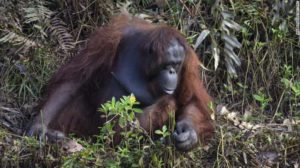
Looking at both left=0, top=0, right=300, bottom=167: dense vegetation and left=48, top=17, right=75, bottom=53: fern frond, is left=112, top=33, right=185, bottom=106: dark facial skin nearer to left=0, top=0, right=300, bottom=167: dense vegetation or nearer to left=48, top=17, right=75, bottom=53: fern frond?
left=0, top=0, right=300, bottom=167: dense vegetation

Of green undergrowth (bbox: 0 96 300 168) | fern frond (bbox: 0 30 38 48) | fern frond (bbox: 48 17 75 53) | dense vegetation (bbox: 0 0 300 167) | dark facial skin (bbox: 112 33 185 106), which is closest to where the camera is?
green undergrowth (bbox: 0 96 300 168)

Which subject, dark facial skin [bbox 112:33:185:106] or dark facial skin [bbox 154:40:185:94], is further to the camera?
dark facial skin [bbox 112:33:185:106]

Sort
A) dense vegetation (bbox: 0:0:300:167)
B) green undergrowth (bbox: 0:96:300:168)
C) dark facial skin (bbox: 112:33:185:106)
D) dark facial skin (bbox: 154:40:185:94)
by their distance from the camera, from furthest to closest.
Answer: dense vegetation (bbox: 0:0:300:167), dark facial skin (bbox: 112:33:185:106), dark facial skin (bbox: 154:40:185:94), green undergrowth (bbox: 0:96:300:168)

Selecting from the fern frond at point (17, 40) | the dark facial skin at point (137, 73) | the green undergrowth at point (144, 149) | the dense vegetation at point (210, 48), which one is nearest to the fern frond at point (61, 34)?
the dense vegetation at point (210, 48)

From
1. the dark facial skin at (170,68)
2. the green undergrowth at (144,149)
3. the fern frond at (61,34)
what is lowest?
the green undergrowth at (144,149)

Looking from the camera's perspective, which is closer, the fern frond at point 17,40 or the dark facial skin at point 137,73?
the dark facial skin at point 137,73

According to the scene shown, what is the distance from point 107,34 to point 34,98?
830 mm

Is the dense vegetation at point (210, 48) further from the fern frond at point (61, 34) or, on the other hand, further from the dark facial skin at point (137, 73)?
the dark facial skin at point (137, 73)

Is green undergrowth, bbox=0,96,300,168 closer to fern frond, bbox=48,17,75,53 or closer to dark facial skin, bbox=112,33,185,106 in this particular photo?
dark facial skin, bbox=112,33,185,106

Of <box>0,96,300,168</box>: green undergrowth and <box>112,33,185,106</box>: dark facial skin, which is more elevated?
<box>112,33,185,106</box>: dark facial skin

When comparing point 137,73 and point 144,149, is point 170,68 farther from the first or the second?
point 144,149

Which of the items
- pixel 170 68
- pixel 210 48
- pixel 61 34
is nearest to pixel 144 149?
pixel 170 68

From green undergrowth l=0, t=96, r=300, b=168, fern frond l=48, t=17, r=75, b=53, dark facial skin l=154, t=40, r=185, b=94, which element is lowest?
green undergrowth l=0, t=96, r=300, b=168

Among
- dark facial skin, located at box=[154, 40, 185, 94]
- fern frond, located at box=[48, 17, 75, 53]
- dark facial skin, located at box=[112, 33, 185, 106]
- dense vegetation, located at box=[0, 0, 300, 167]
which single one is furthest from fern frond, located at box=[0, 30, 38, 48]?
dark facial skin, located at box=[154, 40, 185, 94]
